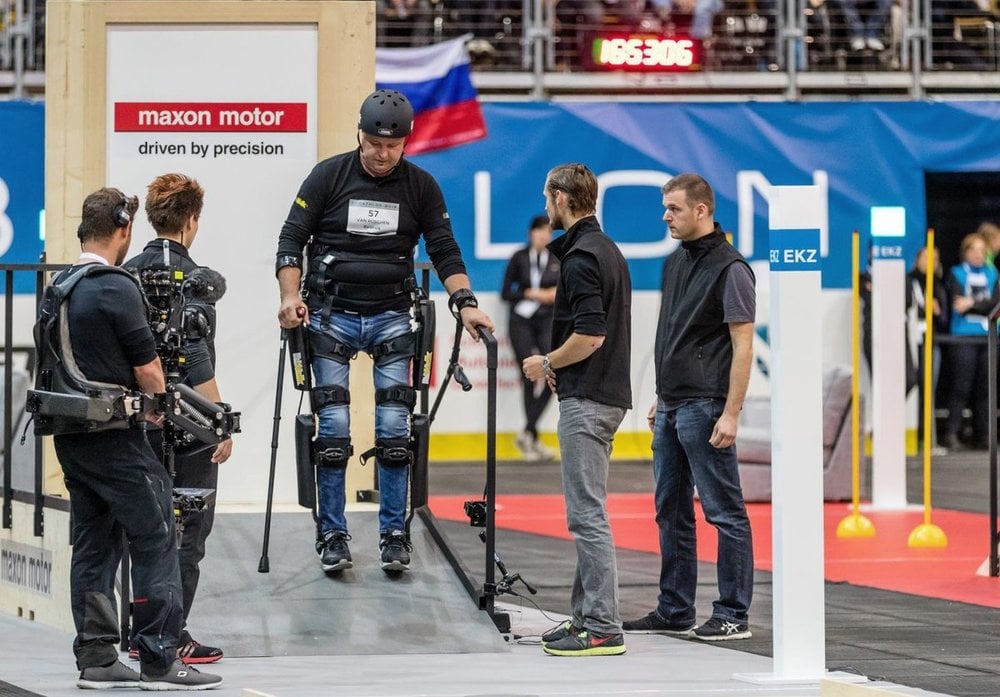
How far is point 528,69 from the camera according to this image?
18812 millimetres

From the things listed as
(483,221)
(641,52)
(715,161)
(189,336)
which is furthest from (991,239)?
(189,336)

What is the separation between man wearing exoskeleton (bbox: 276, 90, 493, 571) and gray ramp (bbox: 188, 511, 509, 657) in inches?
5.4

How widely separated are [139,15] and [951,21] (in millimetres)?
12491

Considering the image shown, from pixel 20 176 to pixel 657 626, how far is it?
10589 mm

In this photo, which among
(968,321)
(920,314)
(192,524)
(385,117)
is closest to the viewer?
(192,524)

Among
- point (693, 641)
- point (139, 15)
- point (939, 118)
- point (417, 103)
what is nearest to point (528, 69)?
point (417, 103)

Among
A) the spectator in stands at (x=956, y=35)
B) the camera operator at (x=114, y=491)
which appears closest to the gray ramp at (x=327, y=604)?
the camera operator at (x=114, y=491)

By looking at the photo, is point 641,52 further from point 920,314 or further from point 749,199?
point 920,314

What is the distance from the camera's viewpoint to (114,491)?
650 centimetres

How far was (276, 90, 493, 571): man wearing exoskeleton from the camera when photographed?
778cm

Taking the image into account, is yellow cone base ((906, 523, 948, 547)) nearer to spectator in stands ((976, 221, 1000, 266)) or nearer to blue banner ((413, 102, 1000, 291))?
blue banner ((413, 102, 1000, 291))

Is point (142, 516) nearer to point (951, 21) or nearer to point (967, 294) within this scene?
point (967, 294)

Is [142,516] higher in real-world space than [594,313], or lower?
lower

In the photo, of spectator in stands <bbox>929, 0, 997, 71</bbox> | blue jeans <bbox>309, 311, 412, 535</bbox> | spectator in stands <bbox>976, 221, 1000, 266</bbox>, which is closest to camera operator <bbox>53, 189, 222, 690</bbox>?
blue jeans <bbox>309, 311, 412, 535</bbox>
